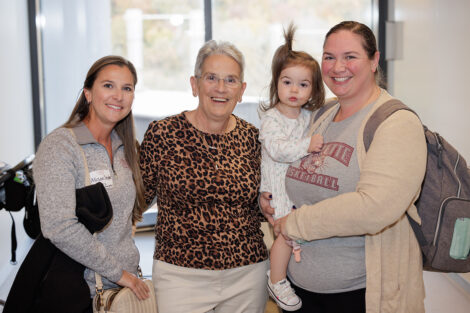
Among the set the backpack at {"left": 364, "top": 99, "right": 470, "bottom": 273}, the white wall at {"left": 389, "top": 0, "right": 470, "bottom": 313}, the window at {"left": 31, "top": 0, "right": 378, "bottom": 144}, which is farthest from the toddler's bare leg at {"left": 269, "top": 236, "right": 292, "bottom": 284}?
the window at {"left": 31, "top": 0, "right": 378, "bottom": 144}

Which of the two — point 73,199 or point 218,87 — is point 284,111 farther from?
point 73,199

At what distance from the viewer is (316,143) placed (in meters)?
1.97

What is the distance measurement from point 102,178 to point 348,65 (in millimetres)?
1093

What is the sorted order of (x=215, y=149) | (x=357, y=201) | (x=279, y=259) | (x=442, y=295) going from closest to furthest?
1. (x=357, y=201)
2. (x=279, y=259)
3. (x=215, y=149)
4. (x=442, y=295)

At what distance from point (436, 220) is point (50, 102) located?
5363 millimetres

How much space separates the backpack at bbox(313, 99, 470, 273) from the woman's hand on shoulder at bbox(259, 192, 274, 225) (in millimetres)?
661

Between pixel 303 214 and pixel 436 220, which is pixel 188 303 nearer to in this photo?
pixel 303 214

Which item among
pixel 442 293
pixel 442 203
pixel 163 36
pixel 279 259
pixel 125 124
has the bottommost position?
pixel 442 293

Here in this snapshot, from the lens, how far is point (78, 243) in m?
1.85

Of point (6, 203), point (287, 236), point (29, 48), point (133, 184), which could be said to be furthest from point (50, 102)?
point (287, 236)

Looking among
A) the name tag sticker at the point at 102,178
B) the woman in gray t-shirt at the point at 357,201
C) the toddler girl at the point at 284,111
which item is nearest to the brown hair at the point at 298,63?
the toddler girl at the point at 284,111

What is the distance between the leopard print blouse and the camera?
214cm

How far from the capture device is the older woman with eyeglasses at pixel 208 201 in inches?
84.4

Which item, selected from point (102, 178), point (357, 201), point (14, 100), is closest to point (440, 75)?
point (357, 201)
